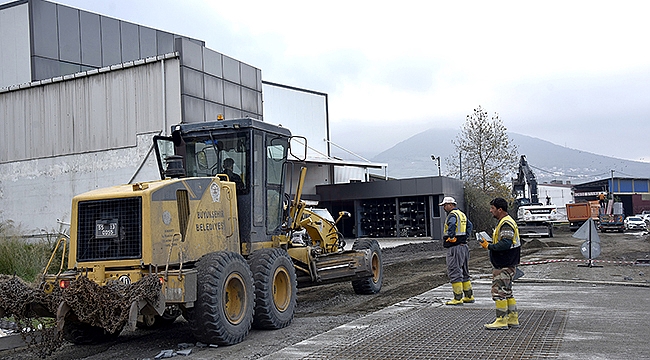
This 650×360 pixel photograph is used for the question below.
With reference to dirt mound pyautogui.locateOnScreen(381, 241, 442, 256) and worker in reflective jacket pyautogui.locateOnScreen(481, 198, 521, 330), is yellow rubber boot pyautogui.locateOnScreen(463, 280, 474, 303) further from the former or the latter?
dirt mound pyautogui.locateOnScreen(381, 241, 442, 256)

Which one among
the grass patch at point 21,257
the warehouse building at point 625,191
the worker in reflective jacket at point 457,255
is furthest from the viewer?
the warehouse building at point 625,191

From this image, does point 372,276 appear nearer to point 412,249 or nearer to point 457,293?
point 457,293

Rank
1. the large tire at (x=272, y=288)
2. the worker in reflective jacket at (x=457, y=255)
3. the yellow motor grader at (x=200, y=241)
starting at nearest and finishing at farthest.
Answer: the yellow motor grader at (x=200, y=241)
the large tire at (x=272, y=288)
the worker in reflective jacket at (x=457, y=255)

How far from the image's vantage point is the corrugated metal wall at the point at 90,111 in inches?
909

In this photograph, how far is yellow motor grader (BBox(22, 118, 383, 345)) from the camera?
7.89 m

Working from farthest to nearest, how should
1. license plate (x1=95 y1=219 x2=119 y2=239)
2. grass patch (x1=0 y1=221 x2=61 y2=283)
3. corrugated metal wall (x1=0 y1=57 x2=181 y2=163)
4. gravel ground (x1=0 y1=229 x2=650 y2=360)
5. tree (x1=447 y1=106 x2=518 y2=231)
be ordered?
tree (x1=447 y1=106 x2=518 y2=231) → corrugated metal wall (x1=0 y1=57 x2=181 y2=163) → grass patch (x1=0 y1=221 x2=61 y2=283) → gravel ground (x1=0 y1=229 x2=650 y2=360) → license plate (x1=95 y1=219 x2=119 y2=239)

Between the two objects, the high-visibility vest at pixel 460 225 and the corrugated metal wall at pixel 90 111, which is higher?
the corrugated metal wall at pixel 90 111

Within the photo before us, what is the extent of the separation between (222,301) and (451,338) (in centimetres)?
287

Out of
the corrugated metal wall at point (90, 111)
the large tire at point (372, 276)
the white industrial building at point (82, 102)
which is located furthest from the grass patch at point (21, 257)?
the corrugated metal wall at point (90, 111)

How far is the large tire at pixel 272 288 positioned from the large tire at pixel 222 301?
0.32 m

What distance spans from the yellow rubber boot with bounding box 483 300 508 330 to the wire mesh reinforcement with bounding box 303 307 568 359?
7 centimetres

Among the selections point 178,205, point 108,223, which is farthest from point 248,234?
point 108,223

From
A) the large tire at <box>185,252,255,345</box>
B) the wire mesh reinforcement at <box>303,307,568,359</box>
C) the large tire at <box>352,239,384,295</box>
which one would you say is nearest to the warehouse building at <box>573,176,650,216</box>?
the large tire at <box>352,239,384,295</box>

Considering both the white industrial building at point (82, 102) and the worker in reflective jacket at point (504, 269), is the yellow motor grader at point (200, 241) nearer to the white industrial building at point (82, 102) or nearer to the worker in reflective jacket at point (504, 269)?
the worker in reflective jacket at point (504, 269)
